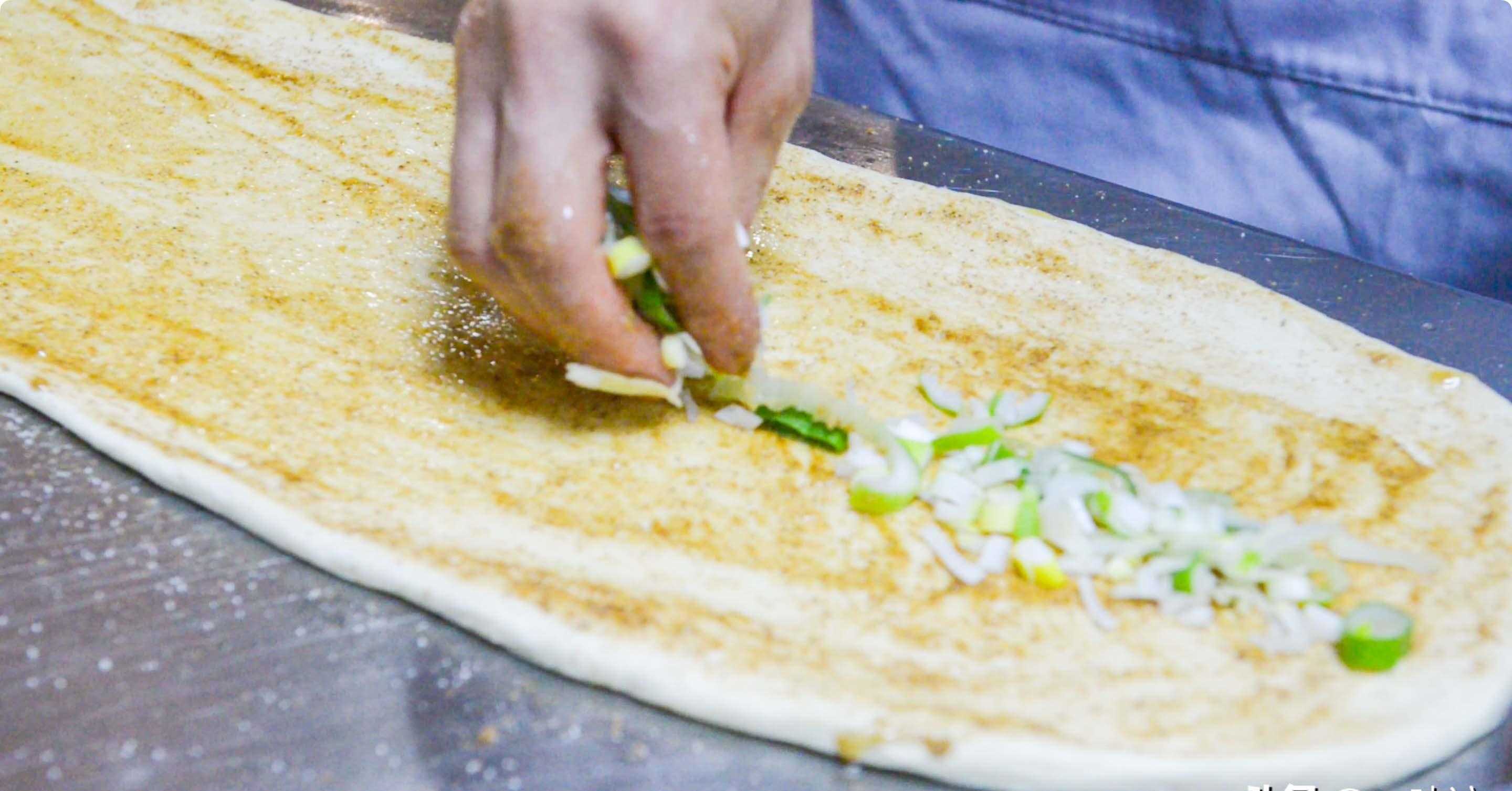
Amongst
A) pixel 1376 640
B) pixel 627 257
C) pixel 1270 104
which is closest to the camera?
pixel 1376 640

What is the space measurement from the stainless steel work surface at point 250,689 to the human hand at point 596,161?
429 millimetres

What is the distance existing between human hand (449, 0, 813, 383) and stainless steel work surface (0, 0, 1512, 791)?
0.43 meters

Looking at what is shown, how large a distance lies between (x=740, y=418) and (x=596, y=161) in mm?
439

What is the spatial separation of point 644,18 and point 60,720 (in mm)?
1011

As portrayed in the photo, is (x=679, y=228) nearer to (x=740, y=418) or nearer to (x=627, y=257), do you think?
(x=627, y=257)

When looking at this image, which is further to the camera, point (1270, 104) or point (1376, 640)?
point (1270, 104)

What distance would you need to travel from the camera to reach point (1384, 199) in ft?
7.60

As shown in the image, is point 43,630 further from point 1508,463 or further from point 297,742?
point 1508,463

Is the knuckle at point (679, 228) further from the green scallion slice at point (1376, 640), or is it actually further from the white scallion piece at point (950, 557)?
the green scallion slice at point (1376, 640)

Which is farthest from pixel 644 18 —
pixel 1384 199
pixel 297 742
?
pixel 1384 199

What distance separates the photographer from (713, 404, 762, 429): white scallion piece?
5.49 feet

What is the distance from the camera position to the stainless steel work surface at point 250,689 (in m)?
1.28

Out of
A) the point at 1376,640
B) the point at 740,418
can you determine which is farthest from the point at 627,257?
the point at 1376,640

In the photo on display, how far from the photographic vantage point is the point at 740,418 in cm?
168
